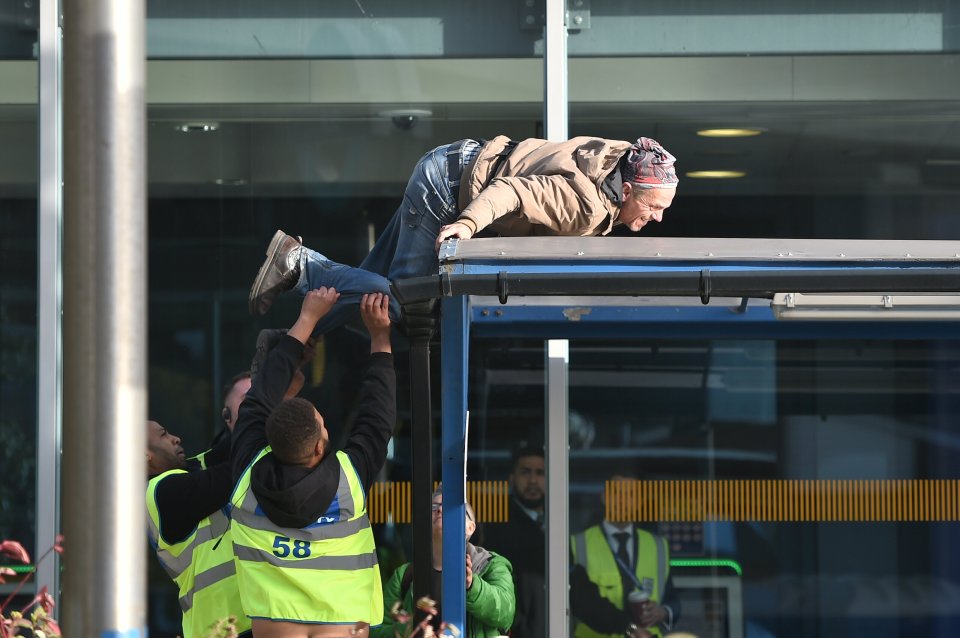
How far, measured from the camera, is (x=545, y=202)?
4.98 m

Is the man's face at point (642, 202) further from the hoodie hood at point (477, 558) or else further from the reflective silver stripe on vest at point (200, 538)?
the reflective silver stripe on vest at point (200, 538)

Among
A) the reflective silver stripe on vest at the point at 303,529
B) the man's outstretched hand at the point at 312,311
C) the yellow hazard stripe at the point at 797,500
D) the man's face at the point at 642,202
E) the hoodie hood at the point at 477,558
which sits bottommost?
the hoodie hood at the point at 477,558

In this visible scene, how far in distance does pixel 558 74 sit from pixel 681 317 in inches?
75.9

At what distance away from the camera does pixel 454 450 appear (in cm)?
496

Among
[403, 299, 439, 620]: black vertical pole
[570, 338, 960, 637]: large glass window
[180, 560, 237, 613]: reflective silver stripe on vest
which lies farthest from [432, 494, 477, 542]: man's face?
[570, 338, 960, 637]: large glass window

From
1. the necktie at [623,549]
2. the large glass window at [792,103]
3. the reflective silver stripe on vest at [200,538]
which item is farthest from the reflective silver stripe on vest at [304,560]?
the large glass window at [792,103]

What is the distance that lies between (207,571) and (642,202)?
201 centimetres

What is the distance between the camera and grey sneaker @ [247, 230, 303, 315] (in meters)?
5.62

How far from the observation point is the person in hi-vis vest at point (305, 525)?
187 inches

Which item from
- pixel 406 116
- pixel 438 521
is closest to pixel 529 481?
pixel 438 521

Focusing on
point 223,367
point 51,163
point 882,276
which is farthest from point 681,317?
point 51,163

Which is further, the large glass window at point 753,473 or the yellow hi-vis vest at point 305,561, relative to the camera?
the large glass window at point 753,473

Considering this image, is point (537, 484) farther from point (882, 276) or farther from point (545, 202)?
point (882, 276)

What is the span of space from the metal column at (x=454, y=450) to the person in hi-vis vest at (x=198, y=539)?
0.79 metres
